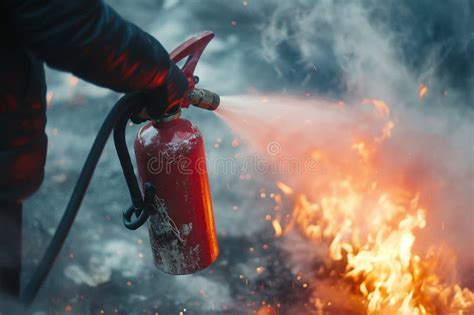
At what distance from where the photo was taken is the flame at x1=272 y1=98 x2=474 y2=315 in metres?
3.93

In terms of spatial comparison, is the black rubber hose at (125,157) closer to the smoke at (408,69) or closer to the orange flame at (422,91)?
the smoke at (408,69)

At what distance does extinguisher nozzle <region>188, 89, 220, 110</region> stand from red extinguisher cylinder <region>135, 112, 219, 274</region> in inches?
4.2

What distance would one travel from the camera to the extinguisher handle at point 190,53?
2.06 meters

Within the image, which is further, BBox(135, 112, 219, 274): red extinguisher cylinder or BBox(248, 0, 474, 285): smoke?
BBox(248, 0, 474, 285): smoke

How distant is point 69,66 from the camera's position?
1.44 metres

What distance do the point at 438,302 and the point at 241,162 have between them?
2.13 meters

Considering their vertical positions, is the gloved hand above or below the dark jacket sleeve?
below

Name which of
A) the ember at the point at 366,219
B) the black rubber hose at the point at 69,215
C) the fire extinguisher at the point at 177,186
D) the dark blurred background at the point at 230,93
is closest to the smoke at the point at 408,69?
the dark blurred background at the point at 230,93

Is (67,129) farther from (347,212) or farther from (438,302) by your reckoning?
(438,302)

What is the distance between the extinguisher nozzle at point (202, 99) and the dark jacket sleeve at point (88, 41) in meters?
0.44

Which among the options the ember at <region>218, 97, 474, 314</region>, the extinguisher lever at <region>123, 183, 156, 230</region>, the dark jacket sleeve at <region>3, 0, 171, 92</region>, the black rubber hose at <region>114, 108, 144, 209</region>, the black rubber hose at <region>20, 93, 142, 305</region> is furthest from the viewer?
the ember at <region>218, 97, 474, 314</region>

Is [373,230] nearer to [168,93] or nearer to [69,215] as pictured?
[168,93]

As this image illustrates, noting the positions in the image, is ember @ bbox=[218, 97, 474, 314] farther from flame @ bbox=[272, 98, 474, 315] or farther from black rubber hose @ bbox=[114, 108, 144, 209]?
black rubber hose @ bbox=[114, 108, 144, 209]

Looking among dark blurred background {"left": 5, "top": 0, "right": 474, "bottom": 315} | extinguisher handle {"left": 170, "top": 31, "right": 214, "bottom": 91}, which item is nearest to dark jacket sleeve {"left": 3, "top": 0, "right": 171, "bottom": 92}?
extinguisher handle {"left": 170, "top": 31, "right": 214, "bottom": 91}
